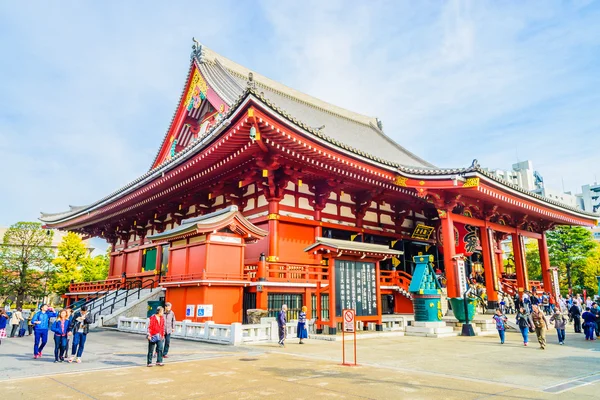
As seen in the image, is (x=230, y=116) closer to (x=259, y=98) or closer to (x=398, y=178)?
(x=259, y=98)

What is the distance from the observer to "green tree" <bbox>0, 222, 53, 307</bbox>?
3906 centimetres

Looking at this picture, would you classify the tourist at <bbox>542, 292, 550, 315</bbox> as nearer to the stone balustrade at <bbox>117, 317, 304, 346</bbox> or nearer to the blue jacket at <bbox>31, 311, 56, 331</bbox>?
the stone balustrade at <bbox>117, 317, 304, 346</bbox>

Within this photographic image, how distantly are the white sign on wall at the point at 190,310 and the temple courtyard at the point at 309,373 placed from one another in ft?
7.82

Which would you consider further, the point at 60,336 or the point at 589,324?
the point at 589,324

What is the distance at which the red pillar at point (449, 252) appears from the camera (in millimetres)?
18422

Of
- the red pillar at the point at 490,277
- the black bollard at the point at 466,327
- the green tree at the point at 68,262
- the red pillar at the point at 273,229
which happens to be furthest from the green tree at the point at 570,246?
the green tree at the point at 68,262

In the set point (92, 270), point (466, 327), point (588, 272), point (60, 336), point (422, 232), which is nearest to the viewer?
point (60, 336)

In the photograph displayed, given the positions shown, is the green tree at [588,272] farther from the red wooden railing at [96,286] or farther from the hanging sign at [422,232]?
the red wooden railing at [96,286]

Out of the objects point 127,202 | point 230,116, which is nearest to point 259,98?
point 230,116

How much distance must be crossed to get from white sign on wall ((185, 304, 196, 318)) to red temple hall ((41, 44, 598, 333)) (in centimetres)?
24

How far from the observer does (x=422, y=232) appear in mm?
24312

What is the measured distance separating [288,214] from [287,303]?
14.1 ft

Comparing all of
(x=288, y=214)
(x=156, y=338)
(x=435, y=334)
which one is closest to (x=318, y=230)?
(x=288, y=214)

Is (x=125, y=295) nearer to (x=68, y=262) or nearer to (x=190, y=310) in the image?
(x=190, y=310)
